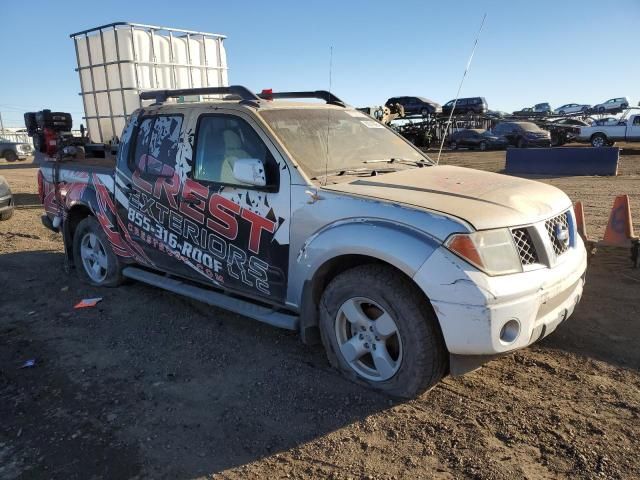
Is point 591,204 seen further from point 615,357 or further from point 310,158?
point 310,158

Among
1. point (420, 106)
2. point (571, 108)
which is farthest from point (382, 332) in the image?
point (571, 108)

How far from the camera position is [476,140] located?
2900 centimetres

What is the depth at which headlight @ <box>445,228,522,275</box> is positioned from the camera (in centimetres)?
294

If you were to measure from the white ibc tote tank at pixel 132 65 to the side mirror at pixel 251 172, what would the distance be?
803 centimetres

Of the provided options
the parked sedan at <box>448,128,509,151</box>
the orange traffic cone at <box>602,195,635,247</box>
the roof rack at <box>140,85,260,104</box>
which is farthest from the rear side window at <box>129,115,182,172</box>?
the parked sedan at <box>448,128,509,151</box>

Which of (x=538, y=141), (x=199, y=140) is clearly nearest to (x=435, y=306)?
(x=199, y=140)

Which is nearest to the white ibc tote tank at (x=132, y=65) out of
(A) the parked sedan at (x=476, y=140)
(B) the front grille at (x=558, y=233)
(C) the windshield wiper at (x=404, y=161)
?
(C) the windshield wiper at (x=404, y=161)

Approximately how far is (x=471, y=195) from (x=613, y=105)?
1678 inches

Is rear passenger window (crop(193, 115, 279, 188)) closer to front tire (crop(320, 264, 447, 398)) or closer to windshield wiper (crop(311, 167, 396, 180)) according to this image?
windshield wiper (crop(311, 167, 396, 180))

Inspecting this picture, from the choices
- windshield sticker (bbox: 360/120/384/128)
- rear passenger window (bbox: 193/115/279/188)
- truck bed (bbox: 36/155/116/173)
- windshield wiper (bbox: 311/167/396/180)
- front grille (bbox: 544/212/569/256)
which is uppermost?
windshield sticker (bbox: 360/120/384/128)

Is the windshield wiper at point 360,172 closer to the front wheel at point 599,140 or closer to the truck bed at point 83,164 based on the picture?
the truck bed at point 83,164

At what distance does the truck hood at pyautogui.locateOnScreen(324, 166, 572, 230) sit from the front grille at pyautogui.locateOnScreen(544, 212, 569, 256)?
0.17ft

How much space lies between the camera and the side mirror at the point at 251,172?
12.2ft

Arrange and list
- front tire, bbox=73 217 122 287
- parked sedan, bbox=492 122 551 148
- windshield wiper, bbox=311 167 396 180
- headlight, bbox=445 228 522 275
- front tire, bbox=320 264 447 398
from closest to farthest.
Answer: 1. headlight, bbox=445 228 522 275
2. front tire, bbox=320 264 447 398
3. windshield wiper, bbox=311 167 396 180
4. front tire, bbox=73 217 122 287
5. parked sedan, bbox=492 122 551 148
